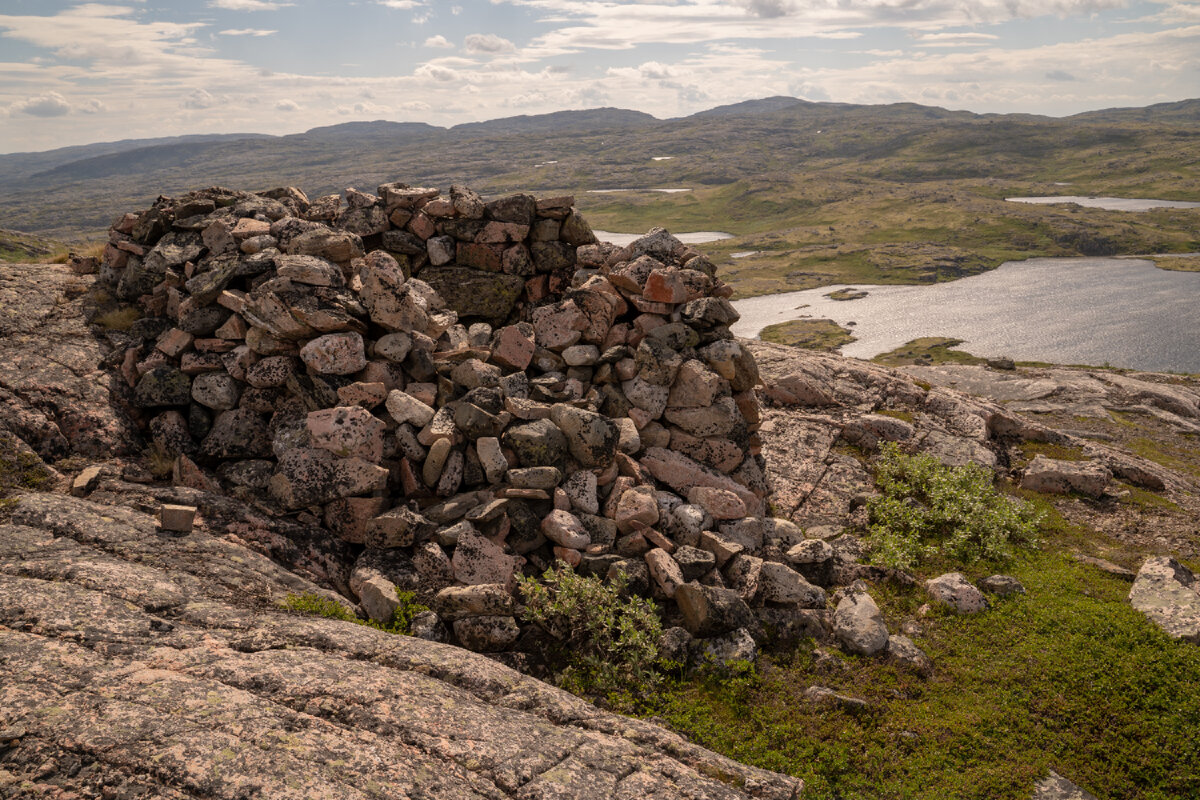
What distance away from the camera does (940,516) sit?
844 inches

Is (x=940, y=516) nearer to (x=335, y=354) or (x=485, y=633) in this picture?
(x=485, y=633)

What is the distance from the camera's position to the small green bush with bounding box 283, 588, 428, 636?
39.9 ft

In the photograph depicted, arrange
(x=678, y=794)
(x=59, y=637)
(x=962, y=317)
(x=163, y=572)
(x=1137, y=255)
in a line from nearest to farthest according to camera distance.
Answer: (x=59, y=637) → (x=678, y=794) → (x=163, y=572) → (x=962, y=317) → (x=1137, y=255)

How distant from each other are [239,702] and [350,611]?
436 centimetres

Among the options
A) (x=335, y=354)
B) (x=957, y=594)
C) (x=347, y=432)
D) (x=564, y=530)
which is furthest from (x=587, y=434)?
(x=957, y=594)

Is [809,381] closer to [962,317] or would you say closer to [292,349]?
[292,349]

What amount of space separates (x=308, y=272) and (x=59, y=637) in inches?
397

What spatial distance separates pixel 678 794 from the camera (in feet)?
31.9

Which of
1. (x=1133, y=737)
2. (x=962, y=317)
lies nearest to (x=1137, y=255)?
(x=962, y=317)

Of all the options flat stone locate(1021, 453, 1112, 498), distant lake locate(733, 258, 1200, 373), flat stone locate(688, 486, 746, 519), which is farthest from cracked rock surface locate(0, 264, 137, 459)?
distant lake locate(733, 258, 1200, 373)

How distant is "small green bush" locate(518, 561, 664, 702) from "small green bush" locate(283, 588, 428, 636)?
238 cm

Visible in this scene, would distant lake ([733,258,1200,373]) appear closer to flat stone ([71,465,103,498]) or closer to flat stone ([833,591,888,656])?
flat stone ([833,591,888,656])

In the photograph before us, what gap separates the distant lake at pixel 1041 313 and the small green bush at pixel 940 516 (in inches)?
3868

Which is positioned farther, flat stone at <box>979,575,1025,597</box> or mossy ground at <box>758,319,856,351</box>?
mossy ground at <box>758,319,856,351</box>
